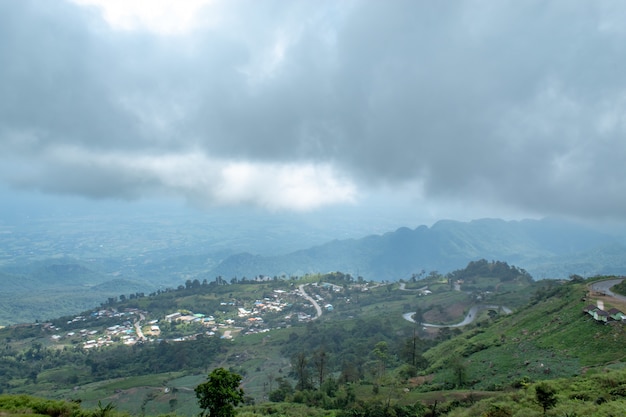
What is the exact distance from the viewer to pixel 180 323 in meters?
141

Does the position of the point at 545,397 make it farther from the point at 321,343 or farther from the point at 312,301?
the point at 312,301

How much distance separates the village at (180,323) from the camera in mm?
126750

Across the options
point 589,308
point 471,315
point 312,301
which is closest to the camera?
point 589,308

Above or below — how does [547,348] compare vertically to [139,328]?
above

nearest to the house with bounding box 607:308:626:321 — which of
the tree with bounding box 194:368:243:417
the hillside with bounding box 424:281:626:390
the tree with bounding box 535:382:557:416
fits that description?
the hillside with bounding box 424:281:626:390

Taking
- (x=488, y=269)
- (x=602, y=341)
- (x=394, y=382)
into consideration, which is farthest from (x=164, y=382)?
(x=488, y=269)

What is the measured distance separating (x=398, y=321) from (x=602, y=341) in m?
82.7

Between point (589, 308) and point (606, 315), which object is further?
point (589, 308)

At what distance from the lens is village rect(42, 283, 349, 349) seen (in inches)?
4990

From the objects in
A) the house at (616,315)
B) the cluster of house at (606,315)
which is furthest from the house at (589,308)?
the house at (616,315)

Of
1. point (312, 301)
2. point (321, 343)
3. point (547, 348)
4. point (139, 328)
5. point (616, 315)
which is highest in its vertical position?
point (616, 315)

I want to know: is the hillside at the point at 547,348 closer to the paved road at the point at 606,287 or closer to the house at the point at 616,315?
the house at the point at 616,315

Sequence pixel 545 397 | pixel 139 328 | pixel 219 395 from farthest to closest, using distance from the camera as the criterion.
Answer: pixel 139 328
pixel 219 395
pixel 545 397

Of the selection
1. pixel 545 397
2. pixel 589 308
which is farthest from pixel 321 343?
pixel 545 397
